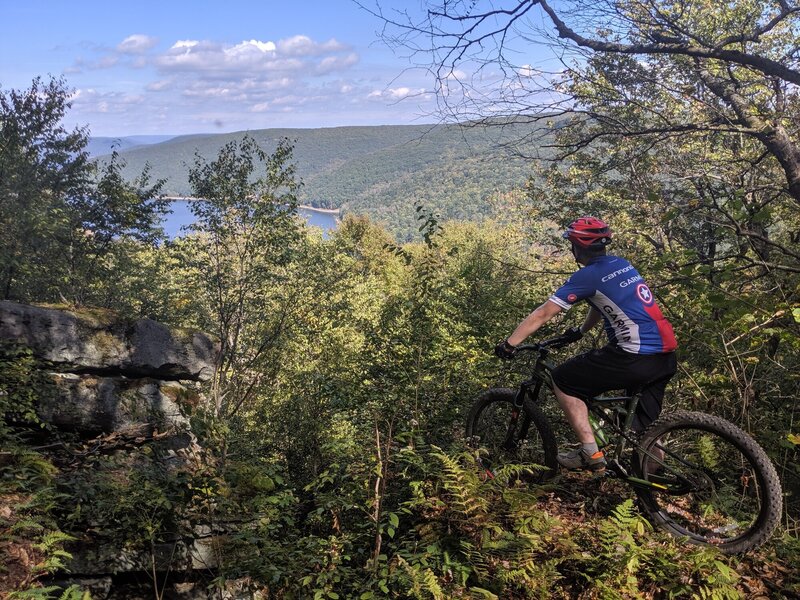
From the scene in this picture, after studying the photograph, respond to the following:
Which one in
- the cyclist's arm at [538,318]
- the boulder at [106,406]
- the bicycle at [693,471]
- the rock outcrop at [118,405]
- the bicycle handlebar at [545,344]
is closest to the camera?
the bicycle at [693,471]

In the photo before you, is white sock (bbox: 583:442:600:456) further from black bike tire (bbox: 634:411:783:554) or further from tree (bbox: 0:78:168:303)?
tree (bbox: 0:78:168:303)

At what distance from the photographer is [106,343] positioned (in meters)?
10.6

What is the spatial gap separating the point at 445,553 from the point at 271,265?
50.8ft

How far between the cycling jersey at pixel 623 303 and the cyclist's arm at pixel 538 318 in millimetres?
62

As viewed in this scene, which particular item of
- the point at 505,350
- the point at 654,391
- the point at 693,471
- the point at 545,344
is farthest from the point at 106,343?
the point at 693,471

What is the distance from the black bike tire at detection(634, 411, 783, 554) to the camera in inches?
137

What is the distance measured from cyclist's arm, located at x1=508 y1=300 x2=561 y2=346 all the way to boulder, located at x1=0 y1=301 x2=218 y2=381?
29.2ft

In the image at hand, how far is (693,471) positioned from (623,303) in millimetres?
1438

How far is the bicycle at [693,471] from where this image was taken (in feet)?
11.8

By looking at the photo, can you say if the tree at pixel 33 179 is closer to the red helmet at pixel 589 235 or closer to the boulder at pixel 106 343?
the boulder at pixel 106 343

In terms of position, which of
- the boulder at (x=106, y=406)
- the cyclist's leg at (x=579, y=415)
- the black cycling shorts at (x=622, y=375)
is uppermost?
the black cycling shorts at (x=622, y=375)

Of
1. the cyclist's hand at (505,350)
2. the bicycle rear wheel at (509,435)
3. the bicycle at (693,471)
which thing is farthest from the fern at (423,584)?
the cyclist's hand at (505,350)

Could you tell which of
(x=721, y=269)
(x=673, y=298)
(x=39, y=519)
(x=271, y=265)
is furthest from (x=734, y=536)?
(x=271, y=265)

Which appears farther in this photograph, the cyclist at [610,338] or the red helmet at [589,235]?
the red helmet at [589,235]
